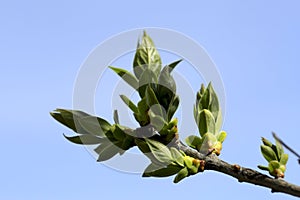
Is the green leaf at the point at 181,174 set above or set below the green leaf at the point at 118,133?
below

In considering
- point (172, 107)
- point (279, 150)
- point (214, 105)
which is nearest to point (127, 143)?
point (172, 107)

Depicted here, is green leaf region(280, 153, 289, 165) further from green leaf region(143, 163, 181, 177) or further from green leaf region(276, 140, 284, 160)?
green leaf region(143, 163, 181, 177)

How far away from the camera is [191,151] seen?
1.24m

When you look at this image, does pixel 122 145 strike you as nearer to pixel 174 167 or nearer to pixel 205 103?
pixel 174 167

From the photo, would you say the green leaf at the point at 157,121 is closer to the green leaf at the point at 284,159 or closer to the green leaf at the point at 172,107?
the green leaf at the point at 172,107

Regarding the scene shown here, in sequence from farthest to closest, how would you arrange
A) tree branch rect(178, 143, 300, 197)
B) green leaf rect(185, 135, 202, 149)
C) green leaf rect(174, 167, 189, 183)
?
green leaf rect(185, 135, 202, 149) → green leaf rect(174, 167, 189, 183) → tree branch rect(178, 143, 300, 197)

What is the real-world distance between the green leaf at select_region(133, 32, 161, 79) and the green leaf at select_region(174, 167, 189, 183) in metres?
0.24

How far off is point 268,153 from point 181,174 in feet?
0.72

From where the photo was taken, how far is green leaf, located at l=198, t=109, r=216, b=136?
1.26 meters

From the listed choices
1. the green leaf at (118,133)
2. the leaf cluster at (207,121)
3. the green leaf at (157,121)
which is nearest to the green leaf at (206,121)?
the leaf cluster at (207,121)

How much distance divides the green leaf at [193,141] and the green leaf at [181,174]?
0.12 metres

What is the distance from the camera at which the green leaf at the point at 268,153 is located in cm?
121

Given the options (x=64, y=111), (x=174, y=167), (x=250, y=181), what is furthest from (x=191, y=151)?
(x=64, y=111)

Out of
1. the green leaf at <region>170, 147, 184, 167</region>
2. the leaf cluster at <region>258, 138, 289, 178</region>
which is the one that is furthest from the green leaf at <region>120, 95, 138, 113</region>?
the leaf cluster at <region>258, 138, 289, 178</region>
